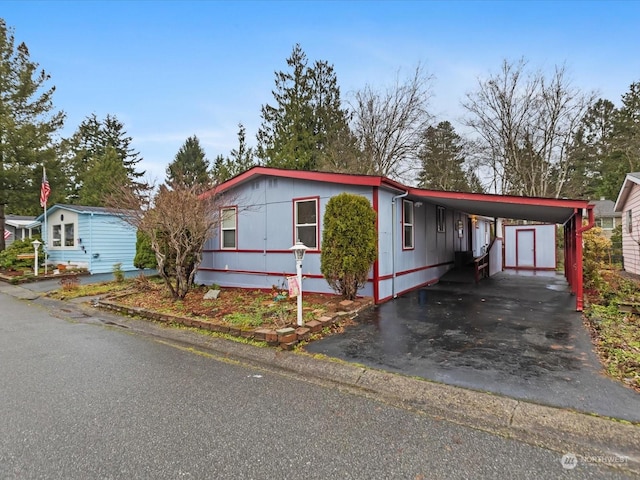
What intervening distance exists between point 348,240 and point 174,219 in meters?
4.17

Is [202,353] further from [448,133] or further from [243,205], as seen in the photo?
[448,133]

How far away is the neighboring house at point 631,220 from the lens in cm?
1223

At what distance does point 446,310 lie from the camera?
288 inches

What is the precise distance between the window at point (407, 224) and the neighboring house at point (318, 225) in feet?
0.09

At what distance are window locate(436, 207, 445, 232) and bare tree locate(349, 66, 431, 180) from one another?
10.9 meters

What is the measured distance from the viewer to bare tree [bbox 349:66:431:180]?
76.1 ft

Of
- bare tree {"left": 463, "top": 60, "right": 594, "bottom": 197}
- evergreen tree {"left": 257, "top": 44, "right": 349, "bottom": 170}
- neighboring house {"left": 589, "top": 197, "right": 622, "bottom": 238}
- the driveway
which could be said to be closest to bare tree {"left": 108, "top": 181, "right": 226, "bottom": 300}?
the driveway

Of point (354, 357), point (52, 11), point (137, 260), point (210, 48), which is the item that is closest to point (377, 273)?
point (354, 357)

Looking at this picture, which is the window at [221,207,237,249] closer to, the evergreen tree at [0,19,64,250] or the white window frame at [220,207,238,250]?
the white window frame at [220,207,238,250]

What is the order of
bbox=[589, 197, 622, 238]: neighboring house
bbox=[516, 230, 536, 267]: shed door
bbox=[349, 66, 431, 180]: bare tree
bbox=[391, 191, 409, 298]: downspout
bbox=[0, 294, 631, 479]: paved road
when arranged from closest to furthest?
→ bbox=[0, 294, 631, 479]: paved road, bbox=[391, 191, 409, 298]: downspout, bbox=[516, 230, 536, 267]: shed door, bbox=[349, 66, 431, 180]: bare tree, bbox=[589, 197, 622, 238]: neighboring house

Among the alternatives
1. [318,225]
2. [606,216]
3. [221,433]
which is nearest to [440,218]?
[318,225]

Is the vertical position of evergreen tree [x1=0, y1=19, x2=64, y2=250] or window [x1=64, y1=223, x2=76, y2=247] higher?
evergreen tree [x1=0, y1=19, x2=64, y2=250]

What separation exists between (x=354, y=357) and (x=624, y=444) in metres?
2.75

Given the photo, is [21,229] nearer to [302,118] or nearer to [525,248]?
[302,118]
